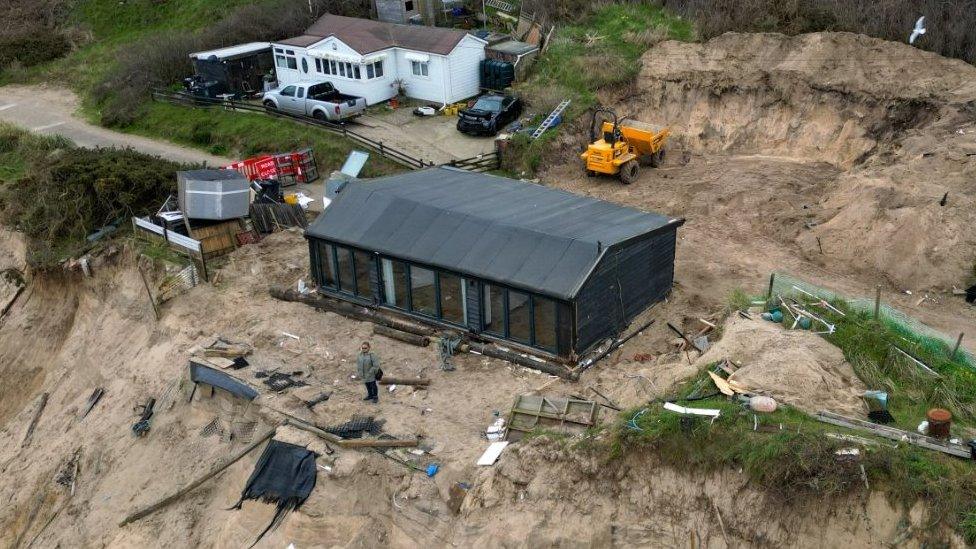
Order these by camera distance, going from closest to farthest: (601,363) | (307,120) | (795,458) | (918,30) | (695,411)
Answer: (795,458) < (695,411) < (601,363) < (918,30) < (307,120)

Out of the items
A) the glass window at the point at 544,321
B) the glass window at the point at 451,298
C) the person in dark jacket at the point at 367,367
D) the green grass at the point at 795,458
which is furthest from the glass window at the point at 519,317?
the green grass at the point at 795,458

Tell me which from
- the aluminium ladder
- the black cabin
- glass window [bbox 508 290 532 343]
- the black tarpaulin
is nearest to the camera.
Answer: the black tarpaulin

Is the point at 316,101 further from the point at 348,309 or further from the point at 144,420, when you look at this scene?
the point at 144,420

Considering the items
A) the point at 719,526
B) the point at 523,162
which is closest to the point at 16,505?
the point at 719,526

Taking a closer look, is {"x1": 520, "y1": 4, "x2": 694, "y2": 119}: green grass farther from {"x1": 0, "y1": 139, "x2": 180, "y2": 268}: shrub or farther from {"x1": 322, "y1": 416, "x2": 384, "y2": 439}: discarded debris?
{"x1": 322, "y1": 416, "x2": 384, "y2": 439}: discarded debris

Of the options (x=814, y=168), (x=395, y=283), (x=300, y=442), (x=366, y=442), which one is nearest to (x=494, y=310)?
(x=395, y=283)

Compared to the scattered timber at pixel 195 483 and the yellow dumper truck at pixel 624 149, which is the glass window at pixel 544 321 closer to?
the scattered timber at pixel 195 483

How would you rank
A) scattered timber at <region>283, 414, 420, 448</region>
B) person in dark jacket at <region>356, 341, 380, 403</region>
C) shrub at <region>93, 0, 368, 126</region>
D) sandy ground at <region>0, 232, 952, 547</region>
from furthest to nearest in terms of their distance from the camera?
shrub at <region>93, 0, 368, 126</region> → person in dark jacket at <region>356, 341, 380, 403</region> → scattered timber at <region>283, 414, 420, 448</region> → sandy ground at <region>0, 232, 952, 547</region>

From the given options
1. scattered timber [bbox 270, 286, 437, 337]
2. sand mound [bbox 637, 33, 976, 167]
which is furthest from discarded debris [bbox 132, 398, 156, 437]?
sand mound [bbox 637, 33, 976, 167]
